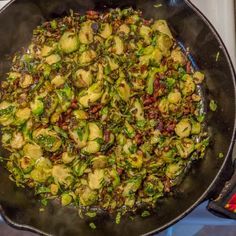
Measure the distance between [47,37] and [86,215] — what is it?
477mm

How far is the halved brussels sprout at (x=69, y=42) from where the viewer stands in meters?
1.14

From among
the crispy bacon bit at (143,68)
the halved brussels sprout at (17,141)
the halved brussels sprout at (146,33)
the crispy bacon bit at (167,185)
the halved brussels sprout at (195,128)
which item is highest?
the halved brussels sprout at (146,33)

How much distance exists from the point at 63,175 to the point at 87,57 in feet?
0.95

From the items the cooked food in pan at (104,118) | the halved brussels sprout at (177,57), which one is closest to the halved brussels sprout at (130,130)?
the cooked food in pan at (104,118)

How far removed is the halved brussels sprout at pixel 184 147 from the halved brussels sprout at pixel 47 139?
293 millimetres

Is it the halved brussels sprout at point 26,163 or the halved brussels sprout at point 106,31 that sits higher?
the halved brussels sprout at point 106,31

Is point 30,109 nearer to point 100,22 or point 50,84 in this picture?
point 50,84

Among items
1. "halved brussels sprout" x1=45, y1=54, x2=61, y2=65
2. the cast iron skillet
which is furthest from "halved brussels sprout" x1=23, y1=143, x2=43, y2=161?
"halved brussels sprout" x1=45, y1=54, x2=61, y2=65

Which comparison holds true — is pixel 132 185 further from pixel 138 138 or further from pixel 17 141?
pixel 17 141

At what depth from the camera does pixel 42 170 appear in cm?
113

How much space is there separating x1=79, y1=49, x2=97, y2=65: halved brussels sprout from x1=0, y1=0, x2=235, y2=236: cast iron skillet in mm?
152

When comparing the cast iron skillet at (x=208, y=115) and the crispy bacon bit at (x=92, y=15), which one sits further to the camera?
the crispy bacon bit at (x=92, y=15)

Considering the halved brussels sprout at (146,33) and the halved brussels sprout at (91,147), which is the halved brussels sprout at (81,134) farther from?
the halved brussels sprout at (146,33)

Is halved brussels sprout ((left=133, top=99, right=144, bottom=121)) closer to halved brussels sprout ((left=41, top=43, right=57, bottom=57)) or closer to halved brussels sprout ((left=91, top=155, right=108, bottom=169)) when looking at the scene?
halved brussels sprout ((left=91, top=155, right=108, bottom=169))
